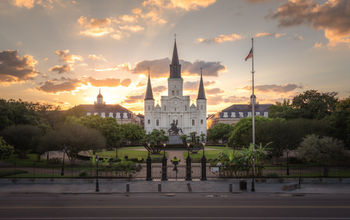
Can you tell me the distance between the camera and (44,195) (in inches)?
720

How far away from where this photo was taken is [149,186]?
68.6ft

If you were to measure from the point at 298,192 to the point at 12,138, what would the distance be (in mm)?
35895

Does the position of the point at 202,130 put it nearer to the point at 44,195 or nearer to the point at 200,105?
the point at 200,105

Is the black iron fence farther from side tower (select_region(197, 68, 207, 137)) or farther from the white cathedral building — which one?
side tower (select_region(197, 68, 207, 137))

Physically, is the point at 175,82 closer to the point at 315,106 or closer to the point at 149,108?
the point at 149,108

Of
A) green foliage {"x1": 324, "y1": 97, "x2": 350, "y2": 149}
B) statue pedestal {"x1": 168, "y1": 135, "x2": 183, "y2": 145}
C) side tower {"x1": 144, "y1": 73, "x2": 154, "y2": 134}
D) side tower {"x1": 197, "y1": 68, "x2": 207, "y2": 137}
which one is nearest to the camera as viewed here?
green foliage {"x1": 324, "y1": 97, "x2": 350, "y2": 149}

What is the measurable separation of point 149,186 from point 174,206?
6606 mm

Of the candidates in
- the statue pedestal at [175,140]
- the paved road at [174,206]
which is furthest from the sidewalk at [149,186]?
the statue pedestal at [175,140]

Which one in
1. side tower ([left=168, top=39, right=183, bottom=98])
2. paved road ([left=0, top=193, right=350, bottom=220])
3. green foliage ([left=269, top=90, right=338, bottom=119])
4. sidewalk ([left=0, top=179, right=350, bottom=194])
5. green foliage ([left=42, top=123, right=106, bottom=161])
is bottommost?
sidewalk ([left=0, top=179, right=350, bottom=194])

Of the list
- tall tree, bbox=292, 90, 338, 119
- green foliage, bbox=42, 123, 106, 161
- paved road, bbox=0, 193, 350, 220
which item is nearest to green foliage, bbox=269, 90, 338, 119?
tall tree, bbox=292, 90, 338, 119

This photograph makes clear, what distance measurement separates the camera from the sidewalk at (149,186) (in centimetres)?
1933

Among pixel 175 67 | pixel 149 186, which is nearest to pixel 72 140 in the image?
pixel 149 186

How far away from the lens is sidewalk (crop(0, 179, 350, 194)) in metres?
19.3

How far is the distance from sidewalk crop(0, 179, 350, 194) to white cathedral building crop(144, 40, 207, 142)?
8561 centimetres
